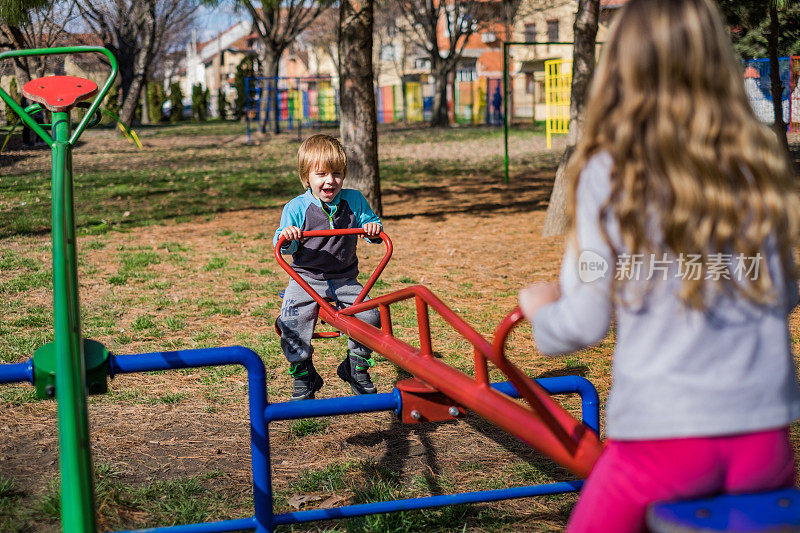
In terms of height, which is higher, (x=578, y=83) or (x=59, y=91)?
(x=578, y=83)

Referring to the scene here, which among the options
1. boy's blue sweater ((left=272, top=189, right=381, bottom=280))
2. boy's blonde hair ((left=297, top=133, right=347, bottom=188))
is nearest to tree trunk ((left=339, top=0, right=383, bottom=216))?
boy's blue sweater ((left=272, top=189, right=381, bottom=280))

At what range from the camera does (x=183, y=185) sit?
13.8 metres

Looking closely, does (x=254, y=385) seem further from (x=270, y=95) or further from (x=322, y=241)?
(x=270, y=95)

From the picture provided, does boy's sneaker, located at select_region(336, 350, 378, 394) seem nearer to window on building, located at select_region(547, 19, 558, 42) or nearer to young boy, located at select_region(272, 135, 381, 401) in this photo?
young boy, located at select_region(272, 135, 381, 401)

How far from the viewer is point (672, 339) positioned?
4.78ft

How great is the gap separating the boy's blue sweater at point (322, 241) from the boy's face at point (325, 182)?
7 centimetres

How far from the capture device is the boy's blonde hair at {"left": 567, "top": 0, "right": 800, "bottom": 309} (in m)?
1.41

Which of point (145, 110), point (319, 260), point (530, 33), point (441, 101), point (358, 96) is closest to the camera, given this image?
point (319, 260)

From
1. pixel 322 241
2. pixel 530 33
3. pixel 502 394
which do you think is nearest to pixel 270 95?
pixel 322 241

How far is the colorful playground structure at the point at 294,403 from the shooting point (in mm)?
1737

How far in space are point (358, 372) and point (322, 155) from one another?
1014mm

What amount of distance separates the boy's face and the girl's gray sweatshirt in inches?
94.9

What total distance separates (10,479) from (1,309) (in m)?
3.05

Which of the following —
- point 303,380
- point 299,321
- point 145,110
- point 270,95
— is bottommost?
point 303,380
